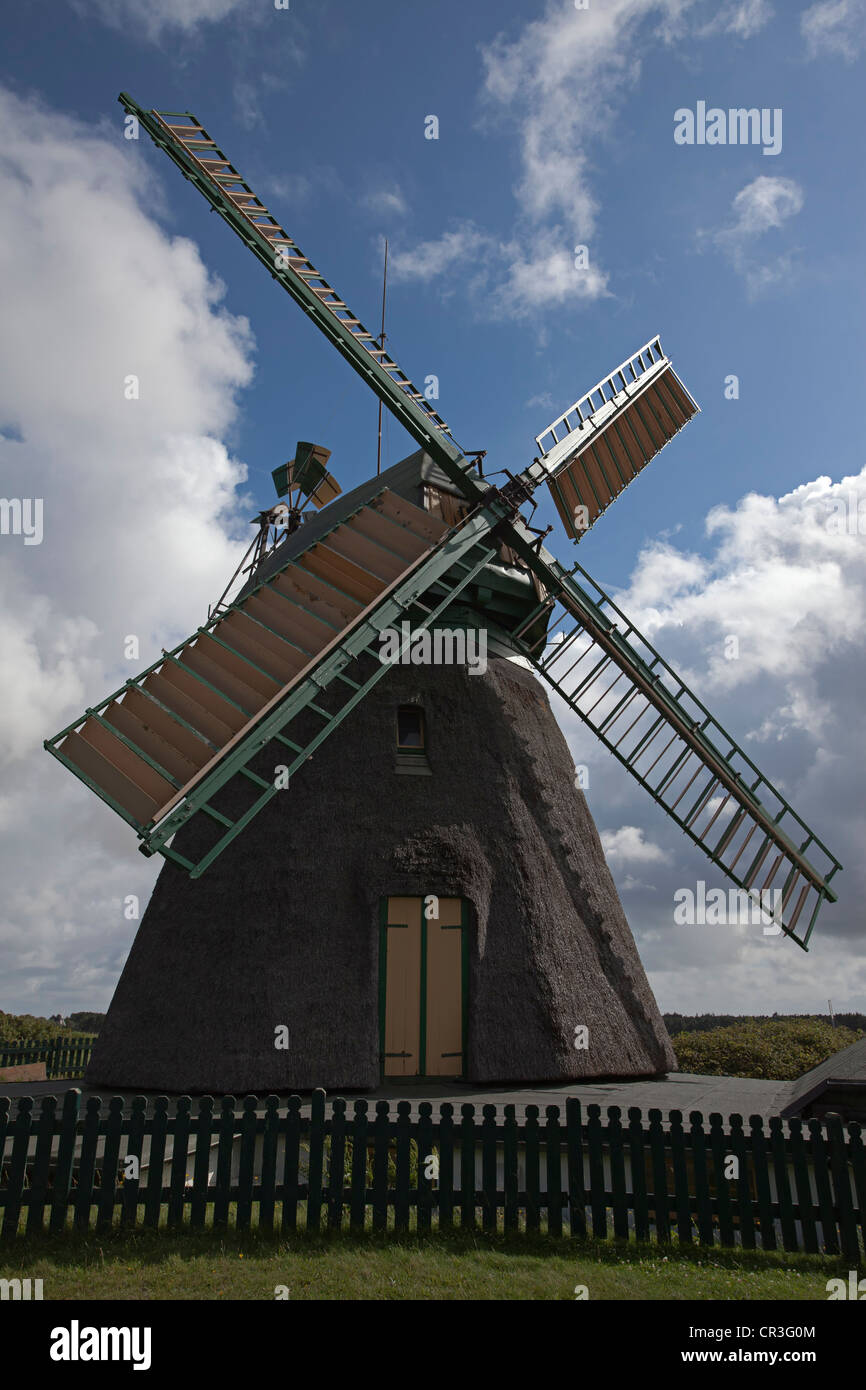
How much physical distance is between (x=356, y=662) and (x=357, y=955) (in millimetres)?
4275

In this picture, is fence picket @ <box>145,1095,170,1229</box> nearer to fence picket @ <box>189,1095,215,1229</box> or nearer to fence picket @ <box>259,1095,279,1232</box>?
fence picket @ <box>189,1095,215,1229</box>

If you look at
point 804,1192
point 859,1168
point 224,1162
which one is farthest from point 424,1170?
point 859,1168

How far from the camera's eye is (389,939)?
36.2 ft

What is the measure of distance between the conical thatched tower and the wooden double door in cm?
2

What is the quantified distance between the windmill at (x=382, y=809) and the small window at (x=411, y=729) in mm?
43

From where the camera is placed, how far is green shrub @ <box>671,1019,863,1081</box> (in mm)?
16734

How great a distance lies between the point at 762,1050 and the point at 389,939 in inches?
421

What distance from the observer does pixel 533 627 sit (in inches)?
568

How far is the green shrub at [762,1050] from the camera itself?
16.7 m

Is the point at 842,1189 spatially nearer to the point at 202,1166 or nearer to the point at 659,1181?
the point at 659,1181

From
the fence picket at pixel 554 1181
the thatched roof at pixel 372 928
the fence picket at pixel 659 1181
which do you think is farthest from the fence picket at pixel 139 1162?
the fence picket at pixel 659 1181
